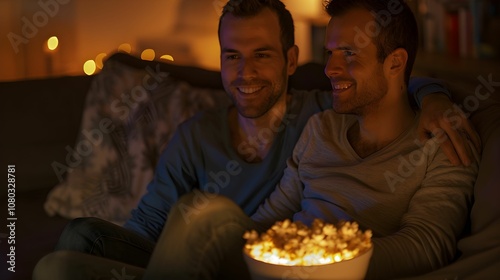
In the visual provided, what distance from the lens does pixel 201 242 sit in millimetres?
1444

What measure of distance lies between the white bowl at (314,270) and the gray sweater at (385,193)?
18 centimetres

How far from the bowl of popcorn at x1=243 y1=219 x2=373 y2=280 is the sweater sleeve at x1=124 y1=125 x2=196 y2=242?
80 centimetres

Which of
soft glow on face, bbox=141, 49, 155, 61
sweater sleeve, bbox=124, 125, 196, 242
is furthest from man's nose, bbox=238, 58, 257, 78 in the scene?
soft glow on face, bbox=141, 49, 155, 61

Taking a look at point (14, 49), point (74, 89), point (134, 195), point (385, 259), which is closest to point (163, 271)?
point (385, 259)

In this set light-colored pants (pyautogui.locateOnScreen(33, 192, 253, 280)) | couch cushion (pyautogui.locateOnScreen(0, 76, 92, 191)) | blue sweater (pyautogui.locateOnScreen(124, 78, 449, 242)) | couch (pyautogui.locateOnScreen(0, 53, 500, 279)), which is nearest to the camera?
light-colored pants (pyautogui.locateOnScreen(33, 192, 253, 280))

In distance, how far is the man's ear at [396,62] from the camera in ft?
5.40

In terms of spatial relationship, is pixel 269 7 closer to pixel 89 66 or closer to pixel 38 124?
pixel 38 124

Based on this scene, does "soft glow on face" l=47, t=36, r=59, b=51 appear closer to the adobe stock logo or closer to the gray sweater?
the adobe stock logo

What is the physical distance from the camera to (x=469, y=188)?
1555mm

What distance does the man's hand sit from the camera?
153 centimetres

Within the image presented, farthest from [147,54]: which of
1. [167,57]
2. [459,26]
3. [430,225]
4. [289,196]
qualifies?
[430,225]

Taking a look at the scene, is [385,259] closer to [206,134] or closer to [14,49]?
[206,134]

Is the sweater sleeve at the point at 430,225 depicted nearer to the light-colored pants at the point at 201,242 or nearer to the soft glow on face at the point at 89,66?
the light-colored pants at the point at 201,242

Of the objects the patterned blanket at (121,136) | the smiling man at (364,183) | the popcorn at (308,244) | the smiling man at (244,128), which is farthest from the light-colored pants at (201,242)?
the patterned blanket at (121,136)
